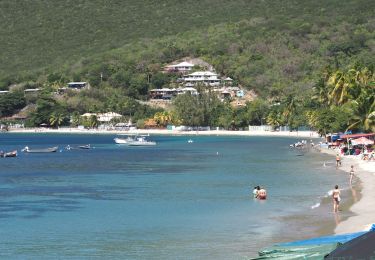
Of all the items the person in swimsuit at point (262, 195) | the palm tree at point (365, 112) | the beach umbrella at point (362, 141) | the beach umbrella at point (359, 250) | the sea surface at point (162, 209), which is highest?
the palm tree at point (365, 112)

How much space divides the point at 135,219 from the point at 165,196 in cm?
1062

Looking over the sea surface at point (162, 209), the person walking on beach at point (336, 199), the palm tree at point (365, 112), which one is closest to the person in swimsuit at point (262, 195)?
the sea surface at point (162, 209)

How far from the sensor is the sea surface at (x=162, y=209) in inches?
1259

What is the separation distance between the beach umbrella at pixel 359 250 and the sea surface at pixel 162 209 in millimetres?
10677

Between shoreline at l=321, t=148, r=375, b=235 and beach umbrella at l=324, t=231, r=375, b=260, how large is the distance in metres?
11.7

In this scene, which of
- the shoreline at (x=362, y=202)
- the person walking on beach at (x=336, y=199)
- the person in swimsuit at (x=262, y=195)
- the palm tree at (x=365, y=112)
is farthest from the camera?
the palm tree at (x=365, y=112)

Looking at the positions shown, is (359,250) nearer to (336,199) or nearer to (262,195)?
(336,199)

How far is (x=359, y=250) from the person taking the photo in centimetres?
1775

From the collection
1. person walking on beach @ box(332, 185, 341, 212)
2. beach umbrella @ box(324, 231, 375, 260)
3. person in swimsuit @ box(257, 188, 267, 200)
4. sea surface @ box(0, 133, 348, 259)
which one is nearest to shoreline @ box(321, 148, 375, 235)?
person walking on beach @ box(332, 185, 341, 212)

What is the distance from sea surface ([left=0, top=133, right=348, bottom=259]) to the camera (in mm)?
31969

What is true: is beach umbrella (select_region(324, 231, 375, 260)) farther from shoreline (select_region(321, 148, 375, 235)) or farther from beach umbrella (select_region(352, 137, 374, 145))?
beach umbrella (select_region(352, 137, 374, 145))

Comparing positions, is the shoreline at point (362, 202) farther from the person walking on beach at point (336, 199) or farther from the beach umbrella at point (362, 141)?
the beach umbrella at point (362, 141)

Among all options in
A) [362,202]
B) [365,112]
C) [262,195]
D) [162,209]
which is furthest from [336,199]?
[365,112]

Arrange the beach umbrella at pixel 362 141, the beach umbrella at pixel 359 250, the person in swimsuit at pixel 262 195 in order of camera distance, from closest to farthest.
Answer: the beach umbrella at pixel 359 250
the person in swimsuit at pixel 262 195
the beach umbrella at pixel 362 141
